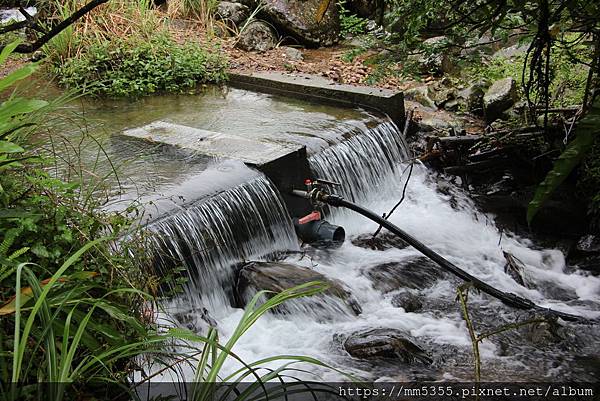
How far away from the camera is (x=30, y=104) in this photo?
7.21 ft

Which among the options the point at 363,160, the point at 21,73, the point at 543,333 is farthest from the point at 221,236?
the point at 21,73

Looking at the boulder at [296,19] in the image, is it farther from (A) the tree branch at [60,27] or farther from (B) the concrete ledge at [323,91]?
(A) the tree branch at [60,27]

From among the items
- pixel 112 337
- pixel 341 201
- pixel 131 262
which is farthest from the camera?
pixel 341 201

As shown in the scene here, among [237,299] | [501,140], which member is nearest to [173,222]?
[237,299]

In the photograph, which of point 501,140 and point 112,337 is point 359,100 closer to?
point 501,140

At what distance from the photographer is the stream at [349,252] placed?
4.31 metres

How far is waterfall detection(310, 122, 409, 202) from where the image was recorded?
6.39 meters

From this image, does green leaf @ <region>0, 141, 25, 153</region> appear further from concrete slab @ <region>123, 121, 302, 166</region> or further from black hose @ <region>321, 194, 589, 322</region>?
concrete slab @ <region>123, 121, 302, 166</region>

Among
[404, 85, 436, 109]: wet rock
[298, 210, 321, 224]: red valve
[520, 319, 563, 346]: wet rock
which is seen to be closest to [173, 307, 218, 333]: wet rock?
[298, 210, 321, 224]: red valve

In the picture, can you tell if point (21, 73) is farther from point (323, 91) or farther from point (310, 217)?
point (323, 91)

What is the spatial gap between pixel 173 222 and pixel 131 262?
68.4 inches

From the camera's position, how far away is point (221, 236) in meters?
4.95

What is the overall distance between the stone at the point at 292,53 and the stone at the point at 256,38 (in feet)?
0.76

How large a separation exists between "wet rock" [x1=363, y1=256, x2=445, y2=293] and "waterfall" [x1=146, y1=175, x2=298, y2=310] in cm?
80
